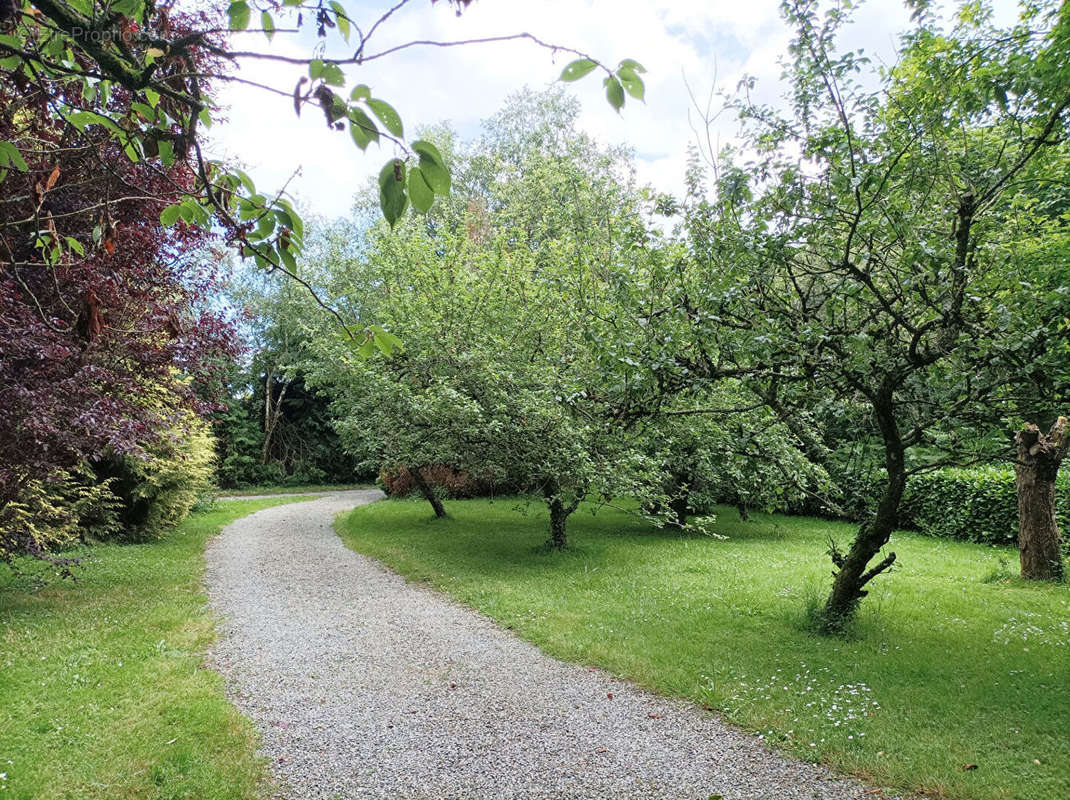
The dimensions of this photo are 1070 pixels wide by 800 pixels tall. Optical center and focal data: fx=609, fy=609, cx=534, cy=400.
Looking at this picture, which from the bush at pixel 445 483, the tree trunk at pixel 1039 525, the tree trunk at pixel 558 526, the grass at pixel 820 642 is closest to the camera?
the grass at pixel 820 642

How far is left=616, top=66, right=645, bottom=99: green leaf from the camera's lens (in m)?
1.12

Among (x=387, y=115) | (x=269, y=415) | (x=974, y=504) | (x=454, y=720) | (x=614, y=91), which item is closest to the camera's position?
(x=387, y=115)

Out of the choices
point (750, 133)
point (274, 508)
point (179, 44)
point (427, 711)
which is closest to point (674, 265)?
point (750, 133)

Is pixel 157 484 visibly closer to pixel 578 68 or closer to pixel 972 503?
pixel 578 68

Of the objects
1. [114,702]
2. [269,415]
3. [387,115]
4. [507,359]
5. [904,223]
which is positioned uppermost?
[904,223]

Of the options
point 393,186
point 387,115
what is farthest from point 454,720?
point 387,115

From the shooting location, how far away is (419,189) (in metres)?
1.05

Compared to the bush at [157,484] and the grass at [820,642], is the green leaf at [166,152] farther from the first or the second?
the bush at [157,484]

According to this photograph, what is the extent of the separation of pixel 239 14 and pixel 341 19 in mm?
216

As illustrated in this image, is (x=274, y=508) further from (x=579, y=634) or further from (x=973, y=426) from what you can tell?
(x=973, y=426)

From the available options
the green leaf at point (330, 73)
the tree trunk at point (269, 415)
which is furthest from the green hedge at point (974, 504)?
the tree trunk at point (269, 415)

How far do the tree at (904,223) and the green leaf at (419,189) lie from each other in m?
3.77

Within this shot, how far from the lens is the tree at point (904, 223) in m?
4.21

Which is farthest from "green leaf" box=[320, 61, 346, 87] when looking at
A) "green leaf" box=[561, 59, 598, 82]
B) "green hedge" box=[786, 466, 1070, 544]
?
"green hedge" box=[786, 466, 1070, 544]
